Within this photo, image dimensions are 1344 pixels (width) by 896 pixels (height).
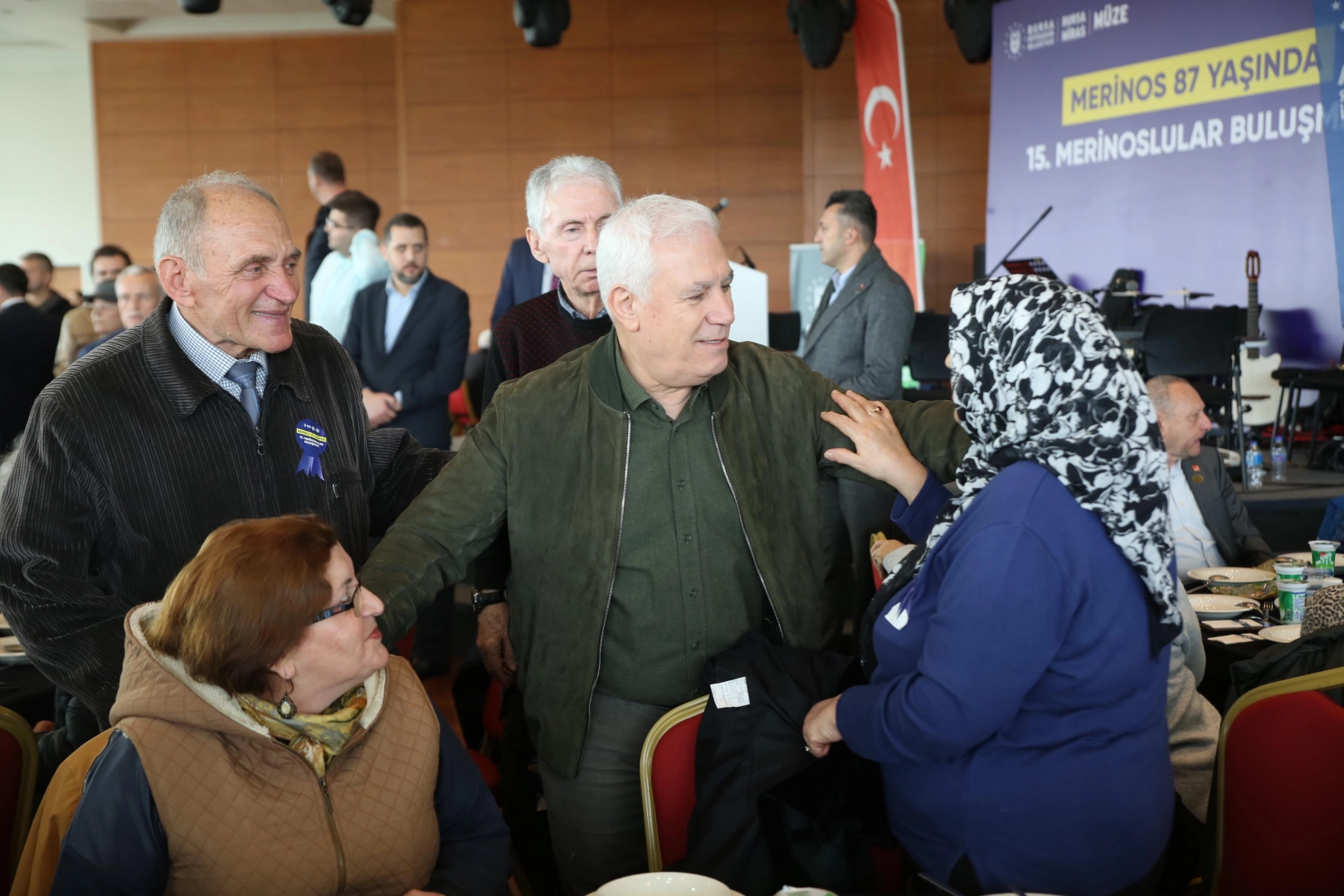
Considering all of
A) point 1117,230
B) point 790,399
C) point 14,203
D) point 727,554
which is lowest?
point 727,554

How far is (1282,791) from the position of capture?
Answer: 186 cm

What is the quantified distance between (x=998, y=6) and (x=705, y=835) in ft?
30.7

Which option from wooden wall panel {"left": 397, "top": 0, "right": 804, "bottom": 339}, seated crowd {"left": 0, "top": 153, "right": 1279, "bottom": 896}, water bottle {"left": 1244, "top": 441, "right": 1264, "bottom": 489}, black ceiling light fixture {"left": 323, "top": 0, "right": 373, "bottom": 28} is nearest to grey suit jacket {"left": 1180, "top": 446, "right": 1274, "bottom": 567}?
seated crowd {"left": 0, "top": 153, "right": 1279, "bottom": 896}

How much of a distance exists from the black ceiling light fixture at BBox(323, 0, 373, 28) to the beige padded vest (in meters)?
8.15

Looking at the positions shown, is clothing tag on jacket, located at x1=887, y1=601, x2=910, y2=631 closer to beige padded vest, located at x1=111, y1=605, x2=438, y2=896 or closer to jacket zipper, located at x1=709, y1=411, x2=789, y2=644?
jacket zipper, located at x1=709, y1=411, x2=789, y2=644

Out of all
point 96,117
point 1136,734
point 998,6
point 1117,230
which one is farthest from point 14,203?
point 1136,734

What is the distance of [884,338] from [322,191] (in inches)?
133

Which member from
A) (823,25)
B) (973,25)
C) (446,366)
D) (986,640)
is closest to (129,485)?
(986,640)

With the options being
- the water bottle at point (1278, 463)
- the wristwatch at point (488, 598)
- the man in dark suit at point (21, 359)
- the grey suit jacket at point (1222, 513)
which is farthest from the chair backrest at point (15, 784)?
the water bottle at point (1278, 463)

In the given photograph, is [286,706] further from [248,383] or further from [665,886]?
[248,383]

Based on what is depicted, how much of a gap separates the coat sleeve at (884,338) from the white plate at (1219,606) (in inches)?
65.5

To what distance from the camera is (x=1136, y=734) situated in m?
1.61

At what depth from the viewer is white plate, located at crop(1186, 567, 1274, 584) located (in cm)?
337

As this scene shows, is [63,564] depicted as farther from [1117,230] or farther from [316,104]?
[316,104]
